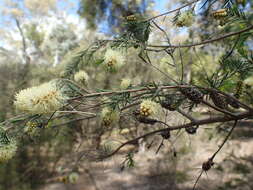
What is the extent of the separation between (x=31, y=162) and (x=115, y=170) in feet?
7.49

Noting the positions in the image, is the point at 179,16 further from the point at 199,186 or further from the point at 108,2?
the point at 108,2

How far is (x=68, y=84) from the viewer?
920 mm

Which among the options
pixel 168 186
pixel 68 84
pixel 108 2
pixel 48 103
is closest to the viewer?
pixel 48 103

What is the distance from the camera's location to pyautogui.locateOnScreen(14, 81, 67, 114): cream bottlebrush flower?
0.77m

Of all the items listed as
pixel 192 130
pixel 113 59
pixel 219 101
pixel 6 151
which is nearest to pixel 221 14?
pixel 219 101

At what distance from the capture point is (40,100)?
30.5 inches

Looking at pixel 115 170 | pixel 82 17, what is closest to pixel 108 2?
pixel 82 17

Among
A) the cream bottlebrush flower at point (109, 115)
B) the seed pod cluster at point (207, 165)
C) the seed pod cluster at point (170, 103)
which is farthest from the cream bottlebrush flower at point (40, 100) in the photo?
the seed pod cluster at point (207, 165)

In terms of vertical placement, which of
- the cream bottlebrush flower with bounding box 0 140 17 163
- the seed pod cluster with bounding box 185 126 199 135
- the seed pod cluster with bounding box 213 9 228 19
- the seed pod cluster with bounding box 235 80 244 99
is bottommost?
the seed pod cluster with bounding box 185 126 199 135

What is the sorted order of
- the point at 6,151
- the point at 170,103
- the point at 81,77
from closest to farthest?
1. the point at 6,151
2. the point at 170,103
3. the point at 81,77

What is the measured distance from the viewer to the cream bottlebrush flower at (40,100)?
2.54 feet

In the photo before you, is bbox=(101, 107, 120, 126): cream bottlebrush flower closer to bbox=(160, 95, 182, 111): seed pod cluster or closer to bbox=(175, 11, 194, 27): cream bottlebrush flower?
bbox=(160, 95, 182, 111): seed pod cluster

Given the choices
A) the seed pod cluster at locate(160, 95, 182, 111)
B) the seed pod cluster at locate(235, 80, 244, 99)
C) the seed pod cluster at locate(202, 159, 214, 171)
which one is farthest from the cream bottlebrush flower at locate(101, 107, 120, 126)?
the seed pod cluster at locate(235, 80, 244, 99)

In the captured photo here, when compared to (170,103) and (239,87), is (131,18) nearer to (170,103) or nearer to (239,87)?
(170,103)
